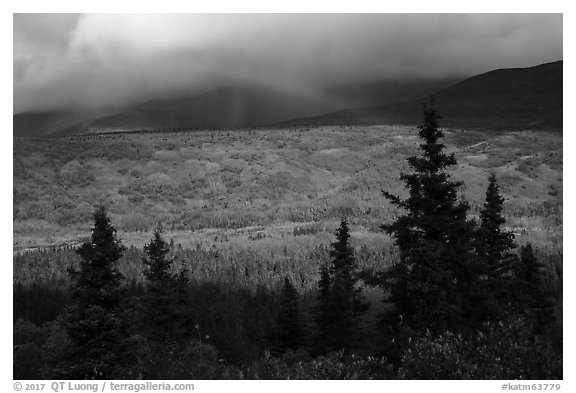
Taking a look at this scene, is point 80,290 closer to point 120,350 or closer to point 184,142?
point 120,350

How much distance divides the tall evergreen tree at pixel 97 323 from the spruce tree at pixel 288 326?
1218cm

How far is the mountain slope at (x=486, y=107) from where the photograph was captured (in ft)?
212

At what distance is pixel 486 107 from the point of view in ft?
412

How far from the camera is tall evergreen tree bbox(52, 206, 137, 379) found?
12.9 m

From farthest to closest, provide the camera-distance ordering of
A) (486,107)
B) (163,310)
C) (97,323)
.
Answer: (486,107) → (163,310) → (97,323)

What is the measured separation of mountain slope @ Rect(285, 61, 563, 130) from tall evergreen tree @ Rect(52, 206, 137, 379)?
4881 cm

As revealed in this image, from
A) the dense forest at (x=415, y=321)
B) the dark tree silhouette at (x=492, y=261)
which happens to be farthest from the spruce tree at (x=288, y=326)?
the dark tree silhouette at (x=492, y=261)

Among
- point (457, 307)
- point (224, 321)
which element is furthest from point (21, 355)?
point (457, 307)

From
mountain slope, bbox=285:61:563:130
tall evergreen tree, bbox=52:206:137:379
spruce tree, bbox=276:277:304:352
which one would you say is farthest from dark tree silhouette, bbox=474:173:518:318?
mountain slope, bbox=285:61:563:130

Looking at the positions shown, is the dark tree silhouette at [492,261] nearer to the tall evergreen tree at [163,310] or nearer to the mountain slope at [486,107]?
the tall evergreen tree at [163,310]

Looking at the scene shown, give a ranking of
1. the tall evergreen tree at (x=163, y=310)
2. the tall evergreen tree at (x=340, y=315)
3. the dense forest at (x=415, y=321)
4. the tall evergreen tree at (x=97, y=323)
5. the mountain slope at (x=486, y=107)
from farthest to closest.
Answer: the mountain slope at (x=486, y=107), the tall evergreen tree at (x=163, y=310), the tall evergreen tree at (x=340, y=315), the tall evergreen tree at (x=97, y=323), the dense forest at (x=415, y=321)

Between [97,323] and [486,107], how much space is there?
129817 mm

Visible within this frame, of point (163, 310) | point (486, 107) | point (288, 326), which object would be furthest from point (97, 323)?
point (486, 107)

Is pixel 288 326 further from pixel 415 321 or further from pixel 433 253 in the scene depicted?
pixel 433 253
